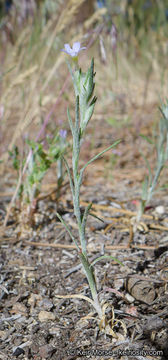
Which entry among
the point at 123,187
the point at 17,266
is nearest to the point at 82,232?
the point at 17,266

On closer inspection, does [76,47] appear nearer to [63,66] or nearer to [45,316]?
[45,316]

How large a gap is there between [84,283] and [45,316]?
196 millimetres

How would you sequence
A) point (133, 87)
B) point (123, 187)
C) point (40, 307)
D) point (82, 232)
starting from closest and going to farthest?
1. point (82, 232)
2. point (40, 307)
3. point (123, 187)
4. point (133, 87)

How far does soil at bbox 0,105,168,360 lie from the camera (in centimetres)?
91

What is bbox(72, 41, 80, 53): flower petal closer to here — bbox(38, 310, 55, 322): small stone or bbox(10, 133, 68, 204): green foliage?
bbox(10, 133, 68, 204): green foliage

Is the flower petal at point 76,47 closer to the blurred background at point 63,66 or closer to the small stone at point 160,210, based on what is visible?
the blurred background at point 63,66

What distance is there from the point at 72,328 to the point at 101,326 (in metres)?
0.10

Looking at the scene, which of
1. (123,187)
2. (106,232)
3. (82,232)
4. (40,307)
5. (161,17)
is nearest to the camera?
(82,232)

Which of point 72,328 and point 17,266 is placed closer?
point 72,328

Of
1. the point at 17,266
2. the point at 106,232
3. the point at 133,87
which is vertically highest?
the point at 133,87

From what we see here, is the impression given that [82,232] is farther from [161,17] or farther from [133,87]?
[133,87]

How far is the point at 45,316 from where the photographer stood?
1026 millimetres

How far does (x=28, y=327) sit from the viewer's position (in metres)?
1.00

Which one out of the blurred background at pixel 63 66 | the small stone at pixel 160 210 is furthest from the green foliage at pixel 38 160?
the small stone at pixel 160 210
